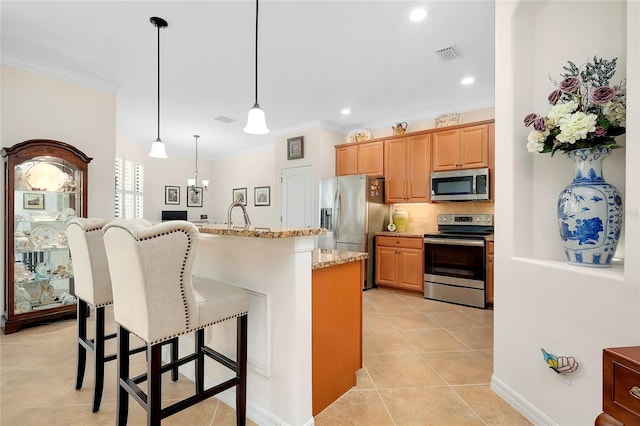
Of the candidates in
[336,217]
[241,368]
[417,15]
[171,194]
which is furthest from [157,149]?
[171,194]

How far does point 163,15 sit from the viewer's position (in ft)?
8.05

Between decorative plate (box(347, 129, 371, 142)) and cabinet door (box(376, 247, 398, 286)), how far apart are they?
1.93 metres

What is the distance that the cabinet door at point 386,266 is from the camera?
4.52m

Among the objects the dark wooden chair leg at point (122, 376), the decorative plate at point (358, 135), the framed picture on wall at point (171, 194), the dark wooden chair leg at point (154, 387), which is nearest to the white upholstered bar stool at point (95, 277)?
the dark wooden chair leg at point (122, 376)

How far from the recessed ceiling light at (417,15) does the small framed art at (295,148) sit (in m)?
3.18

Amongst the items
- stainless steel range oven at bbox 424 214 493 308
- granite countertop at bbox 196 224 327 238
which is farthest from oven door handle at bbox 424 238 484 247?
granite countertop at bbox 196 224 327 238

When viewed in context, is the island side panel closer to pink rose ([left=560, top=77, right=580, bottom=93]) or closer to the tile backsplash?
pink rose ([left=560, top=77, right=580, bottom=93])

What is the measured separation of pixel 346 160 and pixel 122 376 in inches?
174

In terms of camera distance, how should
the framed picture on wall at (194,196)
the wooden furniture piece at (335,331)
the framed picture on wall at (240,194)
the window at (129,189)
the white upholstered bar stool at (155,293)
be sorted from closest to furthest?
the white upholstered bar stool at (155,293)
the wooden furniture piece at (335,331)
the window at (129,189)
the framed picture on wall at (240,194)
the framed picture on wall at (194,196)

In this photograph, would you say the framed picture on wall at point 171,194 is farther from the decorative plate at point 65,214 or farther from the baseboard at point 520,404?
the baseboard at point 520,404

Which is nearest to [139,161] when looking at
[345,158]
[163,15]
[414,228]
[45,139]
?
[45,139]

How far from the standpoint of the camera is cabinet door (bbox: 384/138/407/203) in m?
4.67

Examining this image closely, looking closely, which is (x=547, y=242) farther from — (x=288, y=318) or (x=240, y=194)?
(x=240, y=194)

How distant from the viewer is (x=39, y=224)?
3.13 m
